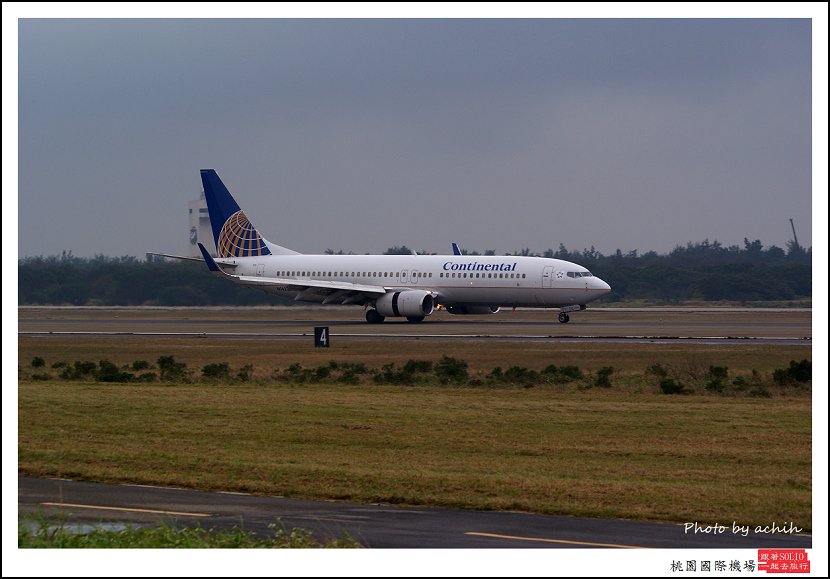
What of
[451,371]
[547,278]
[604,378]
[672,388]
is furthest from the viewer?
[547,278]

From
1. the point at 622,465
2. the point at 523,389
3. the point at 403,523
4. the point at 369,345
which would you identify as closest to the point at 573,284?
the point at 369,345

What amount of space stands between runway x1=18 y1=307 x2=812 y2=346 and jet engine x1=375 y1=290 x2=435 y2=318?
2.73 feet

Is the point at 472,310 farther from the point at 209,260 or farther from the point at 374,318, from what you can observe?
the point at 209,260

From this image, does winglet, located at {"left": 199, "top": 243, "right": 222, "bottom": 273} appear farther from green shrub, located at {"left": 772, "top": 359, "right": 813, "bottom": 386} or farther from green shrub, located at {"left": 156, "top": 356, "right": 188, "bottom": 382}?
green shrub, located at {"left": 772, "top": 359, "right": 813, "bottom": 386}

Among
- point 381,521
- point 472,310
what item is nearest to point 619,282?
point 472,310

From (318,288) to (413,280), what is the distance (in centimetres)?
570

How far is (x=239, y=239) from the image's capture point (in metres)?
78.6

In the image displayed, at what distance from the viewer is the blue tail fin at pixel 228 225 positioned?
78062mm

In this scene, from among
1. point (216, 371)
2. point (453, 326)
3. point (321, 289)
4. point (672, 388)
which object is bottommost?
point (672, 388)

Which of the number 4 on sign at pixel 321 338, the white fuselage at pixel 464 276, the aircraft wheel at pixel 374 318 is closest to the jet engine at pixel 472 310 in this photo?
the white fuselage at pixel 464 276

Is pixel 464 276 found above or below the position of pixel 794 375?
above

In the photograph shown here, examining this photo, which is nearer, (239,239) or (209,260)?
(209,260)

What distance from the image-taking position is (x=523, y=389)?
3391 centimetres

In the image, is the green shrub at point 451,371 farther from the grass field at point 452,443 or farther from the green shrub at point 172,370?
the green shrub at point 172,370
